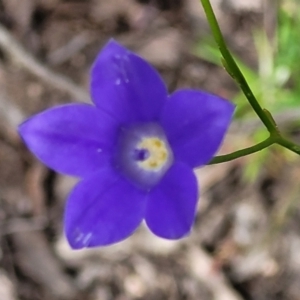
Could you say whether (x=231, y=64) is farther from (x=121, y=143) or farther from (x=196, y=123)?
(x=121, y=143)

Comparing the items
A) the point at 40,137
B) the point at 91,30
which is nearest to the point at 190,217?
the point at 40,137

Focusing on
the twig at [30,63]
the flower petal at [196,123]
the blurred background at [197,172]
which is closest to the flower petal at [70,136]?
the flower petal at [196,123]

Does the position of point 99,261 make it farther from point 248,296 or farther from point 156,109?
point 156,109

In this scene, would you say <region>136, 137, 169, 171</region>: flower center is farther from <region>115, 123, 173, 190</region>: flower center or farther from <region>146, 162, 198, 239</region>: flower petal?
<region>146, 162, 198, 239</region>: flower petal

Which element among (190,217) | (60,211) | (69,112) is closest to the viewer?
(190,217)

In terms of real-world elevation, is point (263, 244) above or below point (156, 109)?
below

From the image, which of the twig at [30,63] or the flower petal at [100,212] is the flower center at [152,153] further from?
the twig at [30,63]

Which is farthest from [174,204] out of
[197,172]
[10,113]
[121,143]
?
[10,113]
